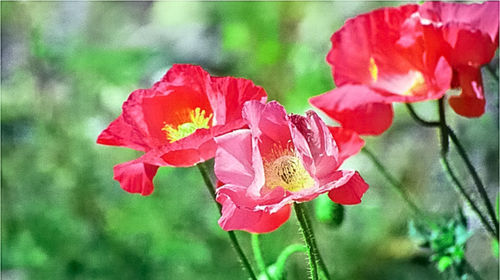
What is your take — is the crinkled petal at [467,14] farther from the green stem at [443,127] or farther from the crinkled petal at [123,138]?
the crinkled petal at [123,138]

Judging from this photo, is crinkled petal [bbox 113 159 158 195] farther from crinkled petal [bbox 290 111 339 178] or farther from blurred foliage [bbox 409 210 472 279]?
blurred foliage [bbox 409 210 472 279]

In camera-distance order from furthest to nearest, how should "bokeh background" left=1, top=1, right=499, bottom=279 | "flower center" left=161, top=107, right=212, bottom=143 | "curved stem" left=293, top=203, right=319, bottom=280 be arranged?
"bokeh background" left=1, top=1, right=499, bottom=279 → "flower center" left=161, top=107, right=212, bottom=143 → "curved stem" left=293, top=203, right=319, bottom=280

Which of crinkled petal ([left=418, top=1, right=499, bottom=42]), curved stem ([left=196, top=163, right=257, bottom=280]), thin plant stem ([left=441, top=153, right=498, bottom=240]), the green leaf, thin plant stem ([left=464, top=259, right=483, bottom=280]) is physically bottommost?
thin plant stem ([left=464, top=259, right=483, bottom=280])

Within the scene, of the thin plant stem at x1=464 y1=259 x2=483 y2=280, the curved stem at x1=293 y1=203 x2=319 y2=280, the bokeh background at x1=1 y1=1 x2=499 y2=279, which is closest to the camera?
the curved stem at x1=293 y1=203 x2=319 y2=280

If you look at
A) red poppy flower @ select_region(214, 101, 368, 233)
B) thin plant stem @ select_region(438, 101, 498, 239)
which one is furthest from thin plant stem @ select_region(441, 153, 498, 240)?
red poppy flower @ select_region(214, 101, 368, 233)


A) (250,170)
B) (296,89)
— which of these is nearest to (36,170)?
(296,89)

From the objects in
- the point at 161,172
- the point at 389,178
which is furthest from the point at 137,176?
the point at 161,172

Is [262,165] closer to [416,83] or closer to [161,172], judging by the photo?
[416,83]
